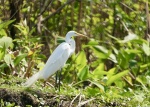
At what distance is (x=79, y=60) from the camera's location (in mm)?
7305

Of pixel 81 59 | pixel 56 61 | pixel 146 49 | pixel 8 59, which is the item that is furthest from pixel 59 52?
pixel 146 49

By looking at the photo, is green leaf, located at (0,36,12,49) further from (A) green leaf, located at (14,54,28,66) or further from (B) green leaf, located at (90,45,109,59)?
(B) green leaf, located at (90,45,109,59)

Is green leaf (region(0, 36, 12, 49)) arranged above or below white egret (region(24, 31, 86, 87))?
above

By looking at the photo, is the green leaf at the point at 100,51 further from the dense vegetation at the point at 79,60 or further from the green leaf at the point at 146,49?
the green leaf at the point at 146,49

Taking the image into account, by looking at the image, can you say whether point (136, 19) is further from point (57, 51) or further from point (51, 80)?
point (57, 51)

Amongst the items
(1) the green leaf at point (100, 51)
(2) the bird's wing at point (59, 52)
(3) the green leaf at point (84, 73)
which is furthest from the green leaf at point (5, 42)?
(1) the green leaf at point (100, 51)

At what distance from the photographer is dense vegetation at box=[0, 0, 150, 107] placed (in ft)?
17.7

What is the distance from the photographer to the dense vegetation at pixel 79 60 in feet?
17.7

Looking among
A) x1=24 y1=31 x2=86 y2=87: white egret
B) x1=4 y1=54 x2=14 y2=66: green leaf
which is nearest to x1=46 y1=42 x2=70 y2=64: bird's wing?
x1=24 y1=31 x2=86 y2=87: white egret

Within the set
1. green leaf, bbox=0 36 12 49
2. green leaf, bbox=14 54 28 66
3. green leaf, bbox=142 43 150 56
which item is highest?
green leaf, bbox=0 36 12 49

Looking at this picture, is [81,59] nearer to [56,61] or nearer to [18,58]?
[18,58]

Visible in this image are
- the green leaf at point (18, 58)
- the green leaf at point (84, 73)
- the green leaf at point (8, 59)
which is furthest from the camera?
the green leaf at point (84, 73)

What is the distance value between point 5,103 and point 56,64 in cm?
94

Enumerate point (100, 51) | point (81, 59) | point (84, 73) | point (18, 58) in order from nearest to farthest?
point (18, 58) < point (84, 73) < point (81, 59) < point (100, 51)
